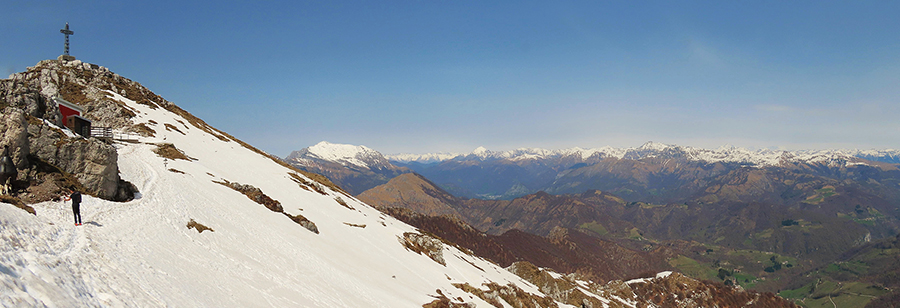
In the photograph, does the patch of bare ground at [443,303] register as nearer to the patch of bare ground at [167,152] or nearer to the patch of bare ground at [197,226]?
the patch of bare ground at [197,226]

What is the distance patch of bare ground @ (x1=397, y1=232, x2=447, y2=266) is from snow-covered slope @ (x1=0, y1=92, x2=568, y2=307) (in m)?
6.06

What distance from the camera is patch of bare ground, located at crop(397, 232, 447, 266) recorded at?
76269 mm

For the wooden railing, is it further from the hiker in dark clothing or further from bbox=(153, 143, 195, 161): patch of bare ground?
the hiker in dark clothing

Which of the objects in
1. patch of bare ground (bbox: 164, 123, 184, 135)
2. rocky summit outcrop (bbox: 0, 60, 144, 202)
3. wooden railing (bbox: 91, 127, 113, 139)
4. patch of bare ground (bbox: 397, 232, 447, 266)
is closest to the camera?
rocky summit outcrop (bbox: 0, 60, 144, 202)

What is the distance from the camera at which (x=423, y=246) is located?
271 feet

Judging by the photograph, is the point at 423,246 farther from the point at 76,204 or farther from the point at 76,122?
the point at 76,204

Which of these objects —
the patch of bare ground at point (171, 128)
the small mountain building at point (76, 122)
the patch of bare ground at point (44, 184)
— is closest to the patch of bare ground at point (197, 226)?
the patch of bare ground at point (44, 184)

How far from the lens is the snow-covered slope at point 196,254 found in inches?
748

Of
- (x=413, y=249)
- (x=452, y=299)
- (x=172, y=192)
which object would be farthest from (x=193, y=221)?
(x=413, y=249)

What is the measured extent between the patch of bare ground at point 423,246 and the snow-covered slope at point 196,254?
6061 mm

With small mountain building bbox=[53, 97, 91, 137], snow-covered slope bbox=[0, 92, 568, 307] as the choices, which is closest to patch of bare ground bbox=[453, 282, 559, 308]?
snow-covered slope bbox=[0, 92, 568, 307]

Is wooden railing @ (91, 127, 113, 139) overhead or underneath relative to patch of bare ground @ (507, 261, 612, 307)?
overhead

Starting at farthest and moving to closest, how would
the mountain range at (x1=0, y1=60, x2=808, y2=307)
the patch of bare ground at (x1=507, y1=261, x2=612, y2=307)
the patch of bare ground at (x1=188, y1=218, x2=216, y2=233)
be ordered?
the patch of bare ground at (x1=507, y1=261, x2=612, y2=307) → the patch of bare ground at (x1=188, y1=218, x2=216, y2=233) → the mountain range at (x1=0, y1=60, x2=808, y2=307)

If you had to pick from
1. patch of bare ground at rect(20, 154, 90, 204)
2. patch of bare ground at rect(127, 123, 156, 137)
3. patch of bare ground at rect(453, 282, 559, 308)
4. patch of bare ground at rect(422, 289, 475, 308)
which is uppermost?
patch of bare ground at rect(127, 123, 156, 137)
